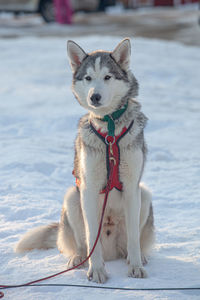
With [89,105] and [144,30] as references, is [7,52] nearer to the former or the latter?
[144,30]

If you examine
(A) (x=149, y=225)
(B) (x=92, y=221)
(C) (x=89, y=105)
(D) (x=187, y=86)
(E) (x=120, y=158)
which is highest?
(C) (x=89, y=105)

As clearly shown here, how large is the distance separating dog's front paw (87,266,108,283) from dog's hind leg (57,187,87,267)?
251 millimetres

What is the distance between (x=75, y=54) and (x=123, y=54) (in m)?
0.37

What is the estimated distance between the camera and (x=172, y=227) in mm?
4512

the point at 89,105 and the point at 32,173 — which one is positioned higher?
the point at 89,105

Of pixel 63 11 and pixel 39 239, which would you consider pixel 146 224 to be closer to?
pixel 39 239

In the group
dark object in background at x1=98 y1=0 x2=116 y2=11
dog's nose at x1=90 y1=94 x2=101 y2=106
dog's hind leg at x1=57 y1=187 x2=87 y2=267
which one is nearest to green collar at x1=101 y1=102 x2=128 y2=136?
dog's nose at x1=90 y1=94 x2=101 y2=106

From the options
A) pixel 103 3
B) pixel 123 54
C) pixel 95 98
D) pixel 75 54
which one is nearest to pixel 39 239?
pixel 95 98

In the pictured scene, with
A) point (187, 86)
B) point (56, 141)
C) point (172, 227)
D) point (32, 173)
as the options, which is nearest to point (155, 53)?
point (187, 86)

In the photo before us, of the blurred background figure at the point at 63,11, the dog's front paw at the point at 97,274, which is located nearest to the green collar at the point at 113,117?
the dog's front paw at the point at 97,274

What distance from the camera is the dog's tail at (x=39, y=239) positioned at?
3852 mm

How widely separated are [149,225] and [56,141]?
12.5ft

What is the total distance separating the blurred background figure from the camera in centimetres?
1709

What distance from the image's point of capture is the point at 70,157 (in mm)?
6684
